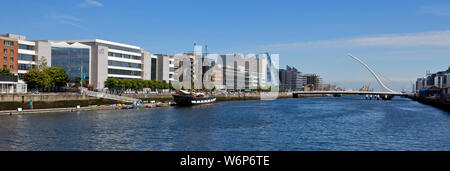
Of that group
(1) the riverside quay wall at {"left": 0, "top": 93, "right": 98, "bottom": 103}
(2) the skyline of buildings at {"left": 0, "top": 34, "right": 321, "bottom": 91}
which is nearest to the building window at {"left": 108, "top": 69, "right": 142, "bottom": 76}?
(2) the skyline of buildings at {"left": 0, "top": 34, "right": 321, "bottom": 91}

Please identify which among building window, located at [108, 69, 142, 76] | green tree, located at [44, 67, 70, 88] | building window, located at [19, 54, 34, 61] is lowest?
green tree, located at [44, 67, 70, 88]

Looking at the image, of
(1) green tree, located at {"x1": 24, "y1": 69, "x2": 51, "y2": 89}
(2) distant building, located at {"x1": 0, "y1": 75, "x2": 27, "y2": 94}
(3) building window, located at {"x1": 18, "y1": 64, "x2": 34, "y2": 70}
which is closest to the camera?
(2) distant building, located at {"x1": 0, "y1": 75, "x2": 27, "y2": 94}

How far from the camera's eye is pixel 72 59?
109 metres

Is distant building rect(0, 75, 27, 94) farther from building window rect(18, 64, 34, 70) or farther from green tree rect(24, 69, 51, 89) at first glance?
building window rect(18, 64, 34, 70)

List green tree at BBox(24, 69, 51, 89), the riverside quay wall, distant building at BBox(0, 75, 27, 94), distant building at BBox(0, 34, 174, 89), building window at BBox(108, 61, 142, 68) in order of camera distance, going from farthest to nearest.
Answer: building window at BBox(108, 61, 142, 68) → distant building at BBox(0, 34, 174, 89) → green tree at BBox(24, 69, 51, 89) → distant building at BBox(0, 75, 27, 94) → the riverside quay wall

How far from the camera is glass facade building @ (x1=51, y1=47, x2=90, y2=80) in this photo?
10819cm

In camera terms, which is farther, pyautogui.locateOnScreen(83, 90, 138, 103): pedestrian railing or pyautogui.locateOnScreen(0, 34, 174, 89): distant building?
pyautogui.locateOnScreen(0, 34, 174, 89): distant building

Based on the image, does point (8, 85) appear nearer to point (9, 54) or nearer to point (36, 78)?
point (36, 78)

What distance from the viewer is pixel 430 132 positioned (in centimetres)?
4559

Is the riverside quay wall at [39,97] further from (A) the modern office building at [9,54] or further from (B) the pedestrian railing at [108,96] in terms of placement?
(A) the modern office building at [9,54]

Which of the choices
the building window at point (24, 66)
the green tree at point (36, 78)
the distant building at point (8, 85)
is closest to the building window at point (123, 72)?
the building window at point (24, 66)

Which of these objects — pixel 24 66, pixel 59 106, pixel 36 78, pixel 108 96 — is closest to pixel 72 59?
pixel 24 66
